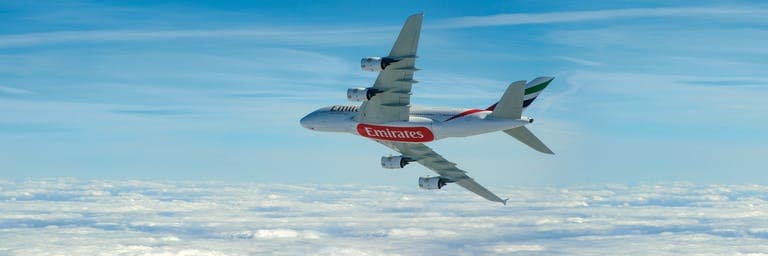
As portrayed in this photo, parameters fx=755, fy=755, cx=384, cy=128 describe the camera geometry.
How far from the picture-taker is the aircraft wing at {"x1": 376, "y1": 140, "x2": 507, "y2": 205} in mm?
89562

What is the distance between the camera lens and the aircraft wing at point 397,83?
66.9 m

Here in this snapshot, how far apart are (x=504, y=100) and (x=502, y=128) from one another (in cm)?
283

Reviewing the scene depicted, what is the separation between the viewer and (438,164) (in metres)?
92.0

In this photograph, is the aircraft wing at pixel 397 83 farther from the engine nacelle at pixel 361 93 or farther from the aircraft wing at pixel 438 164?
the aircraft wing at pixel 438 164

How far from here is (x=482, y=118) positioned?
7519 cm

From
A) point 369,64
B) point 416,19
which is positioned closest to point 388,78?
point 369,64

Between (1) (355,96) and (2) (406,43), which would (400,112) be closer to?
(1) (355,96)

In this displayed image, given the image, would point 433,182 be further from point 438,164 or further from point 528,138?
point 528,138

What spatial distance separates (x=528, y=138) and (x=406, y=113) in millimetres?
14252

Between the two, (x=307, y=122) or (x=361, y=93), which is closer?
(x=361, y=93)

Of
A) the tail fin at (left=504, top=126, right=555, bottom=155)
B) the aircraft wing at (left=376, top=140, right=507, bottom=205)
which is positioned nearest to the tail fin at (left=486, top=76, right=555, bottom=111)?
the tail fin at (left=504, top=126, right=555, bottom=155)

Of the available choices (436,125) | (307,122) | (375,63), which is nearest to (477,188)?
(436,125)

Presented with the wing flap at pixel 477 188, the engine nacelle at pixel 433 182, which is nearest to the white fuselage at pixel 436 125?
the engine nacelle at pixel 433 182

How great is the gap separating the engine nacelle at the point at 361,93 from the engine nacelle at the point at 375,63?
10.2 ft
